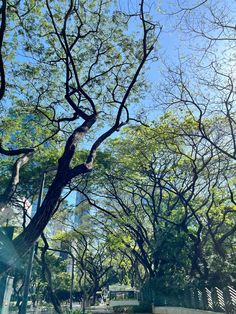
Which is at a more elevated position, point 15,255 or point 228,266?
point 228,266

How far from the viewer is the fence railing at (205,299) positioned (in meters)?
9.60

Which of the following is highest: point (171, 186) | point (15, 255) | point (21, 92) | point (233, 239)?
point (21, 92)

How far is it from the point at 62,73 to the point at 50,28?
1.73m

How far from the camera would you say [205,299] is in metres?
12.0

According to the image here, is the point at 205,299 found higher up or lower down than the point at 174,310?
higher up

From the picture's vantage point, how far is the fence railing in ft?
31.5

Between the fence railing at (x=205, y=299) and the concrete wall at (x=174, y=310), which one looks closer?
the fence railing at (x=205, y=299)

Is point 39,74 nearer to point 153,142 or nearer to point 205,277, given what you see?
point 153,142

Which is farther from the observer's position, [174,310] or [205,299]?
[174,310]

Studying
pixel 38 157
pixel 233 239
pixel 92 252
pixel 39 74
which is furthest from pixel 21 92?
pixel 92 252

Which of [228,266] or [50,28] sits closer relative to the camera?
[50,28]

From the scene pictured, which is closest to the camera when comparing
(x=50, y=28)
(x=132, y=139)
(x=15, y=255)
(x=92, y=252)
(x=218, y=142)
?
(x=15, y=255)

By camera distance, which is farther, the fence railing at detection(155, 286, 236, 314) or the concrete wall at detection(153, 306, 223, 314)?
the concrete wall at detection(153, 306, 223, 314)

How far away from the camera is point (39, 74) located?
10.2m
